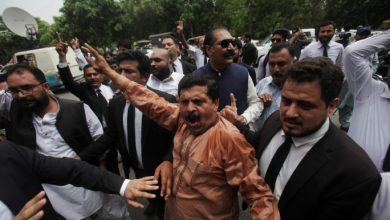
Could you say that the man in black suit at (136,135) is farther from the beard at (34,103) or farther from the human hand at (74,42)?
the human hand at (74,42)

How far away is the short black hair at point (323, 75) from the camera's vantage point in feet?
4.87

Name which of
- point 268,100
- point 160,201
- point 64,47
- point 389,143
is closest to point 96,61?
point 64,47

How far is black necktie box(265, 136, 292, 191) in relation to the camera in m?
1.59

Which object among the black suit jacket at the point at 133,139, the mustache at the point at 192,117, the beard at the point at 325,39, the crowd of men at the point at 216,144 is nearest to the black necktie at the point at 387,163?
the crowd of men at the point at 216,144

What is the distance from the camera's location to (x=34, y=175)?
68.3 inches

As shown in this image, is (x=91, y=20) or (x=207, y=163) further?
(x=91, y=20)

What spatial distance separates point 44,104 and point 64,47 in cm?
96

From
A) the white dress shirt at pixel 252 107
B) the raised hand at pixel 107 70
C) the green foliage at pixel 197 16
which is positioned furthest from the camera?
the green foliage at pixel 197 16

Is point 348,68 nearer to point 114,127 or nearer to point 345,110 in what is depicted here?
point 114,127

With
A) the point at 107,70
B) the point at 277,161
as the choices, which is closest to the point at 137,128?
the point at 107,70

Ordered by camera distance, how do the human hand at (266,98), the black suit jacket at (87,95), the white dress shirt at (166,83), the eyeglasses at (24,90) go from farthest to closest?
1. the white dress shirt at (166,83)
2. the black suit jacket at (87,95)
3. the human hand at (266,98)
4. the eyeglasses at (24,90)

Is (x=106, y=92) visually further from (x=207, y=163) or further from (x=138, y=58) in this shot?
(x=207, y=163)

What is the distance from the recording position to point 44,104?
2.39 meters

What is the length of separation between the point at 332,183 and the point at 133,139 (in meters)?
1.67
